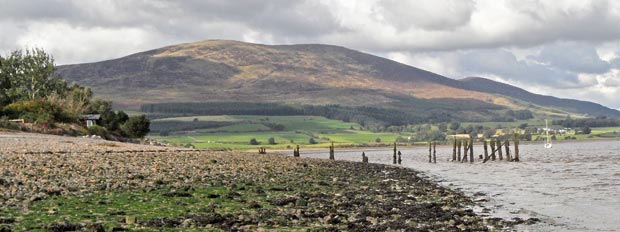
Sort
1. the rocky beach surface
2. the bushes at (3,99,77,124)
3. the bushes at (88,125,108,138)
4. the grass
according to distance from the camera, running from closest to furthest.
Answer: the grass, the rocky beach surface, the bushes at (3,99,77,124), the bushes at (88,125,108,138)

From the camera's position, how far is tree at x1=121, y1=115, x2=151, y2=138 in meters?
110

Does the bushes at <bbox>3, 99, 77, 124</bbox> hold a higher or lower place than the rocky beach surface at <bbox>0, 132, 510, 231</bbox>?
higher

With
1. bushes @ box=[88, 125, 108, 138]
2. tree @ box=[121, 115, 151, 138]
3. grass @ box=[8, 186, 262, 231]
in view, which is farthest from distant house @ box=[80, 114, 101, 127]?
grass @ box=[8, 186, 262, 231]

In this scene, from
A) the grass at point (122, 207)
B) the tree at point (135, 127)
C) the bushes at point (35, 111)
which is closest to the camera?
the grass at point (122, 207)

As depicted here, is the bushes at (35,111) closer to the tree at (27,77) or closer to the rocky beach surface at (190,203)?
the tree at (27,77)

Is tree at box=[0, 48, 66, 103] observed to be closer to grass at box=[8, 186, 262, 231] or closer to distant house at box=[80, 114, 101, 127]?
distant house at box=[80, 114, 101, 127]

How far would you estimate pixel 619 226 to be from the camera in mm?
24703

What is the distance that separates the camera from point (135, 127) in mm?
111062

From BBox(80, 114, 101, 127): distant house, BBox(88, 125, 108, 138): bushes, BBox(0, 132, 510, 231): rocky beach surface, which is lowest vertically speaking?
BBox(0, 132, 510, 231): rocky beach surface

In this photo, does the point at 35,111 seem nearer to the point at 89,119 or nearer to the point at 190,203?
the point at 89,119

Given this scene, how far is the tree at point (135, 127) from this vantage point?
110 metres

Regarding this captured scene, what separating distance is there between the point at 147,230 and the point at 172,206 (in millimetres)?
4884

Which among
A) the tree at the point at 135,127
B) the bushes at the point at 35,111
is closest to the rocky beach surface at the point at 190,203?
the bushes at the point at 35,111

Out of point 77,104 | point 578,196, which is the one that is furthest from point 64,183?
point 77,104
